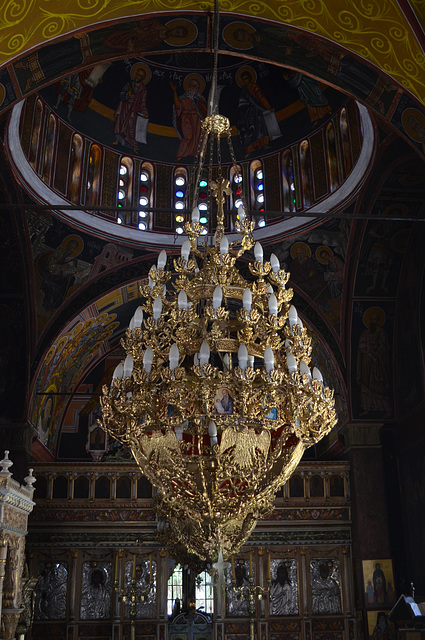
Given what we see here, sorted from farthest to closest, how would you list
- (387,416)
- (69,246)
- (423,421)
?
(387,416) → (69,246) → (423,421)

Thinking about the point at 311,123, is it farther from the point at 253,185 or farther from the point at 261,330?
the point at 261,330

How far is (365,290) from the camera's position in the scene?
41.8 feet

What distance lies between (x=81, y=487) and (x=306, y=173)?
783cm

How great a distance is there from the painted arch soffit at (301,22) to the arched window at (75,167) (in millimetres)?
6592

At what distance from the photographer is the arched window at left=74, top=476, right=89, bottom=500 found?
1314 cm

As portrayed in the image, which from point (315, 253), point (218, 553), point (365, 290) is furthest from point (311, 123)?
point (218, 553)

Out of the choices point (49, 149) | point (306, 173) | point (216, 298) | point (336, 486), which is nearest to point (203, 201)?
point (306, 173)

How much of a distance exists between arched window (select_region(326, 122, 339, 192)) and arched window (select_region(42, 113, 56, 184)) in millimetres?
5271

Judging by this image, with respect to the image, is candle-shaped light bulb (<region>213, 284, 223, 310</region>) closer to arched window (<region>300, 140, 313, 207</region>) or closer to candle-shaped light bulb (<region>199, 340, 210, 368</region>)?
candle-shaped light bulb (<region>199, 340, 210, 368</region>)

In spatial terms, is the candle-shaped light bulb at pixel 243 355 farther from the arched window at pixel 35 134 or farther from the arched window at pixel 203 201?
the arched window at pixel 203 201

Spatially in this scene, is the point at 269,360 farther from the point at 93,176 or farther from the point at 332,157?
the point at 93,176

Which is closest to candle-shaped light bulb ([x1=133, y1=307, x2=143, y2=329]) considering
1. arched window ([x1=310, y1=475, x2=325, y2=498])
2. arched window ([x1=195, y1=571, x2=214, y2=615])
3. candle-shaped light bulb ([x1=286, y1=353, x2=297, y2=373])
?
candle-shaped light bulb ([x1=286, y1=353, x2=297, y2=373])

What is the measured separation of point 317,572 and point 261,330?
8.60 meters

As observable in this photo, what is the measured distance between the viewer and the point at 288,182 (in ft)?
44.3
